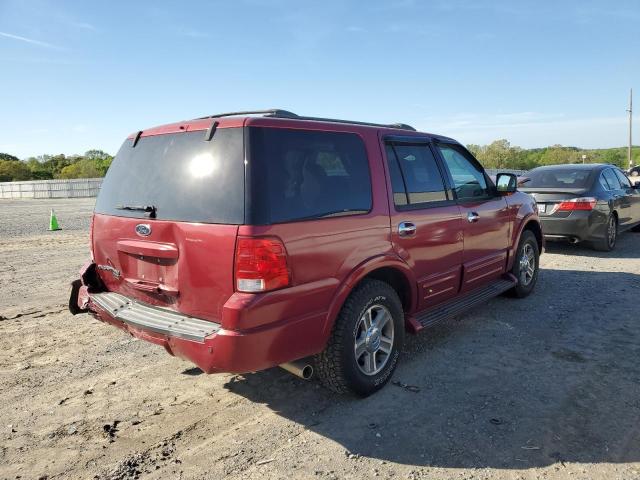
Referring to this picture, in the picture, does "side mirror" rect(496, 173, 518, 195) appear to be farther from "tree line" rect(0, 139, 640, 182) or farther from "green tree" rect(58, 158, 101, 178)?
"green tree" rect(58, 158, 101, 178)

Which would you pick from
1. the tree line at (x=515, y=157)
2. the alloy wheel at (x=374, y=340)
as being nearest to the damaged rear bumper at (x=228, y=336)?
the alloy wheel at (x=374, y=340)

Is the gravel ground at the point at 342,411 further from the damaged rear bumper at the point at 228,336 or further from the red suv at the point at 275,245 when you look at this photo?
the damaged rear bumper at the point at 228,336

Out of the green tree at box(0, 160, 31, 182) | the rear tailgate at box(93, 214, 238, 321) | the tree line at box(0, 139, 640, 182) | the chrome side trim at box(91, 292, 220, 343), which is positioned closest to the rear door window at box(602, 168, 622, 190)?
the rear tailgate at box(93, 214, 238, 321)

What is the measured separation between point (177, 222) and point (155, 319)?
2.19 feet

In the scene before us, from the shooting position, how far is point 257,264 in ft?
8.89

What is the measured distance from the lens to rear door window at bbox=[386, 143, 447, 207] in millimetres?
3803

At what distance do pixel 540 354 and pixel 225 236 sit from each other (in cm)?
311

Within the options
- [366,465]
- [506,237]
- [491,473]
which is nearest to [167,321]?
[366,465]

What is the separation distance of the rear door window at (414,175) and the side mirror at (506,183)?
1199mm

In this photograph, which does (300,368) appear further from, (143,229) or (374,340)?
(143,229)

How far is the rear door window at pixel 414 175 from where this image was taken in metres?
3.80

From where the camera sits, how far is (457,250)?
444cm

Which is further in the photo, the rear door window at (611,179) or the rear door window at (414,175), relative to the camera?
the rear door window at (611,179)

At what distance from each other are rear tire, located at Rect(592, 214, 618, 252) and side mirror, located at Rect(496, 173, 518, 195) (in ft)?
15.6
